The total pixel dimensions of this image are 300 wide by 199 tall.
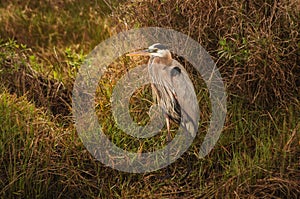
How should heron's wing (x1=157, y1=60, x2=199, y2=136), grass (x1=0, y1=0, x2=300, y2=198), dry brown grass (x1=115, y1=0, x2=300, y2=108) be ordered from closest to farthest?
1. heron's wing (x1=157, y1=60, x2=199, y2=136)
2. grass (x1=0, y1=0, x2=300, y2=198)
3. dry brown grass (x1=115, y1=0, x2=300, y2=108)

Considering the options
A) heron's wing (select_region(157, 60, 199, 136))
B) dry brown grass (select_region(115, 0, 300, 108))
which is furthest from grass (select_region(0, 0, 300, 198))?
heron's wing (select_region(157, 60, 199, 136))

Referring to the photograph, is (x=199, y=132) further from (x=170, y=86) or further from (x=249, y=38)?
(x=249, y=38)

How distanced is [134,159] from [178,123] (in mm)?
320

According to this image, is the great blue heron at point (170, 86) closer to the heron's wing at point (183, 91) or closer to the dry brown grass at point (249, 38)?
the heron's wing at point (183, 91)

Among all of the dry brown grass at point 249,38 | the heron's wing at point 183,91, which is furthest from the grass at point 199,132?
the heron's wing at point 183,91

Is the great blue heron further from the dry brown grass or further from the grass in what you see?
the dry brown grass

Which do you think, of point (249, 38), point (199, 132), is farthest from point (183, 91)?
point (249, 38)

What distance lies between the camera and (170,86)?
2.84 meters

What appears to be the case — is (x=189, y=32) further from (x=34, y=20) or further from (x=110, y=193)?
(x=34, y=20)

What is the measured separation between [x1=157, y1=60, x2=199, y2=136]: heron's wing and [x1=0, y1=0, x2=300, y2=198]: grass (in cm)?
18

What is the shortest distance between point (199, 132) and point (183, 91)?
1.33 ft

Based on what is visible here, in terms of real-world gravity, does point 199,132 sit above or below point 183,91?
below

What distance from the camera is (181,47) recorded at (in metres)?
3.41

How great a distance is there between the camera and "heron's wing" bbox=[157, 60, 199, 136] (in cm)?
283
